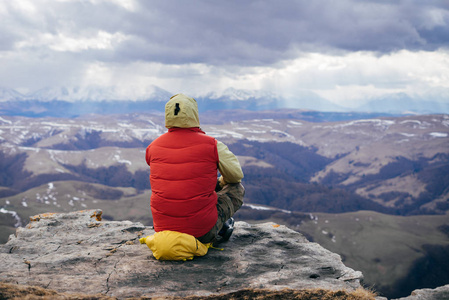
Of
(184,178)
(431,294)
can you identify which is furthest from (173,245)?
(431,294)

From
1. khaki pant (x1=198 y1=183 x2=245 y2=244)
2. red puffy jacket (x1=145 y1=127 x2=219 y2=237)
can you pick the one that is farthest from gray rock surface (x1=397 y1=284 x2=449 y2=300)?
red puffy jacket (x1=145 y1=127 x2=219 y2=237)

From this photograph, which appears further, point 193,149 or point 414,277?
point 414,277

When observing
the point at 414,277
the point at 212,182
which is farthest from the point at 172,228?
the point at 414,277

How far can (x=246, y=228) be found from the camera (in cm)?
1577

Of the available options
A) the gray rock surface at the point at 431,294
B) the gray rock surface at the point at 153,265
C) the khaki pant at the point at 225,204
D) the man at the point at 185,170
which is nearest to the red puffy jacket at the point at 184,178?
the man at the point at 185,170

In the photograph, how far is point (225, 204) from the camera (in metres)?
11.4

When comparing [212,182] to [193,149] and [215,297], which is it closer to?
[193,149]

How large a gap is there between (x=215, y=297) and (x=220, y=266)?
7.68 feet

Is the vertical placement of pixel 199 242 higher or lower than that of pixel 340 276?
higher

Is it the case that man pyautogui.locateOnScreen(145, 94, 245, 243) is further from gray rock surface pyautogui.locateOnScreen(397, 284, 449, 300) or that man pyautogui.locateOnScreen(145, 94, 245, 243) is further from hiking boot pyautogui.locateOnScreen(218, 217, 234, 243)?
gray rock surface pyautogui.locateOnScreen(397, 284, 449, 300)

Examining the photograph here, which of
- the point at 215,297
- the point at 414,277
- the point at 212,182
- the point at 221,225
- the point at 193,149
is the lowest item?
the point at 414,277

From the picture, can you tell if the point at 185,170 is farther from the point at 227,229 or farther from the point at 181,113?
the point at 227,229

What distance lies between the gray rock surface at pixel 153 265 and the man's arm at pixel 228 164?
323cm

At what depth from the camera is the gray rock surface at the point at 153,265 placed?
28.9 feet
